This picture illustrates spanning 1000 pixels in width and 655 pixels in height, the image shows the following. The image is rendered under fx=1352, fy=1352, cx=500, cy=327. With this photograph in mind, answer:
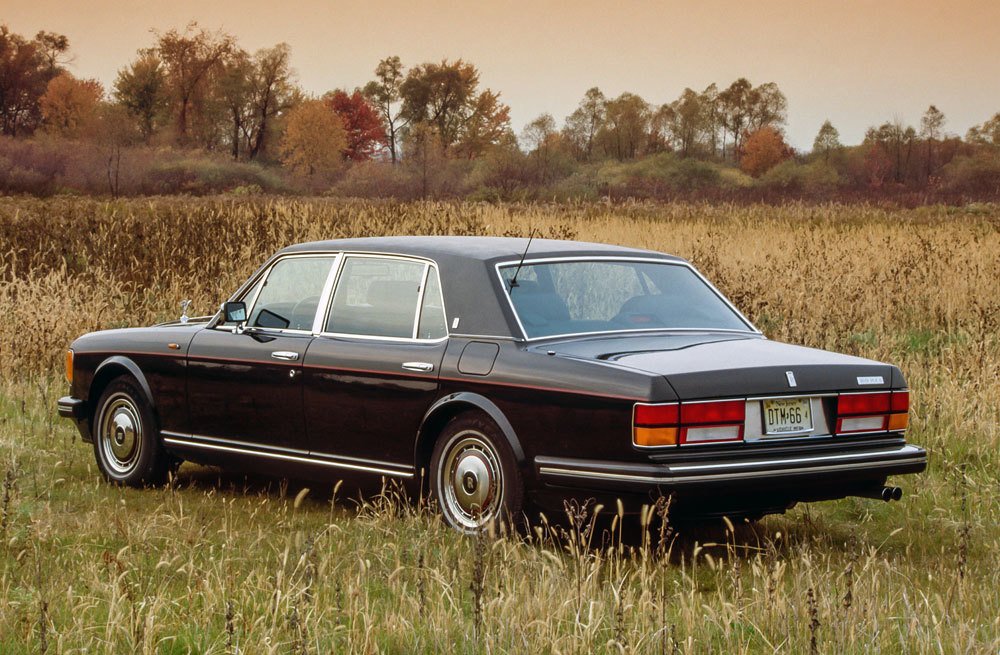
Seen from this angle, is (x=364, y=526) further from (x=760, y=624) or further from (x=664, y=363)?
(x=760, y=624)

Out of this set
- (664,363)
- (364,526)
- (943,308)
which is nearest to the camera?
(664,363)

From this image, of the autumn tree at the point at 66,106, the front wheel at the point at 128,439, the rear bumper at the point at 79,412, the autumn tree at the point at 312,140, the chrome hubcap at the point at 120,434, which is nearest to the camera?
the front wheel at the point at 128,439

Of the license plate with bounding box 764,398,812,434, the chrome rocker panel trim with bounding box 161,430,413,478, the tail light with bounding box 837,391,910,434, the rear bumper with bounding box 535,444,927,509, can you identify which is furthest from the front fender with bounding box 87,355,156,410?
the tail light with bounding box 837,391,910,434

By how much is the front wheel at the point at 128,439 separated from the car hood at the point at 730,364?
10.1ft

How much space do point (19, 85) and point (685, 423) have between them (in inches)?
4082

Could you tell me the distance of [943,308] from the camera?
594 inches

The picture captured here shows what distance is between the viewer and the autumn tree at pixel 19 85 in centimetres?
10006

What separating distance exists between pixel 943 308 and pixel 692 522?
8.96m

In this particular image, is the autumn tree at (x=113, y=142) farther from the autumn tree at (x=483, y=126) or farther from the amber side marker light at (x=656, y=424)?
the amber side marker light at (x=656, y=424)

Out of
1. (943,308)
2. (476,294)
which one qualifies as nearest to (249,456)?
(476,294)

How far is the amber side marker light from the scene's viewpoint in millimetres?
5598

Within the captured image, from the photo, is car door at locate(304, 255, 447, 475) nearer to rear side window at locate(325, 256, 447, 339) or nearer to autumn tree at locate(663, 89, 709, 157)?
rear side window at locate(325, 256, 447, 339)

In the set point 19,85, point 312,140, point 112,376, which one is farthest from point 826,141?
point 112,376

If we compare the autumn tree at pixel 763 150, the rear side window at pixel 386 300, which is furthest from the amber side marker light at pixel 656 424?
the autumn tree at pixel 763 150
